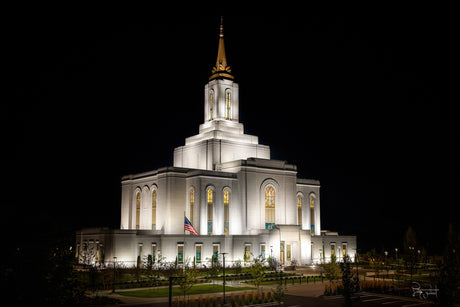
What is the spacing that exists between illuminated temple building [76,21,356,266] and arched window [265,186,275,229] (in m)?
0.13

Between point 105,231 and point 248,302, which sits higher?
point 105,231

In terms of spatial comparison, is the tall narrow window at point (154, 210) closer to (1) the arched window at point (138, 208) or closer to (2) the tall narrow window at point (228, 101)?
(1) the arched window at point (138, 208)

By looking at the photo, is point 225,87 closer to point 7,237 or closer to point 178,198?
point 178,198

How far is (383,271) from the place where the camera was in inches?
2192

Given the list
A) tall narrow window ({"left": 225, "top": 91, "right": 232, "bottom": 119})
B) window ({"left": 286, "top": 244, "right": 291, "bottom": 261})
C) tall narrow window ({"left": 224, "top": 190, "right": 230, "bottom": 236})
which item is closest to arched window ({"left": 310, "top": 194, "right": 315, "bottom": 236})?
window ({"left": 286, "top": 244, "right": 291, "bottom": 261})

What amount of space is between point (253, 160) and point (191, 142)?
11.5 meters

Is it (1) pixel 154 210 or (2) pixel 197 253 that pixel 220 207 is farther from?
(1) pixel 154 210

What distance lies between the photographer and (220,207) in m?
61.8

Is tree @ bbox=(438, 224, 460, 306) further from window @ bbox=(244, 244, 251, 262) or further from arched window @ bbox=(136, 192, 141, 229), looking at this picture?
arched window @ bbox=(136, 192, 141, 229)

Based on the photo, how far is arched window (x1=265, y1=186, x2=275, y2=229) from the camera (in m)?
64.1

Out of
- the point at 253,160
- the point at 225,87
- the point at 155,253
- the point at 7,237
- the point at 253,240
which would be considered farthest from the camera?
the point at 225,87

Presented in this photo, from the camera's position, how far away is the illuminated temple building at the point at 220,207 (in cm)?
5591

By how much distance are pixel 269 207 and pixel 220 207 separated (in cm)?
706

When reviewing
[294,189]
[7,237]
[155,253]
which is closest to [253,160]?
[294,189]
